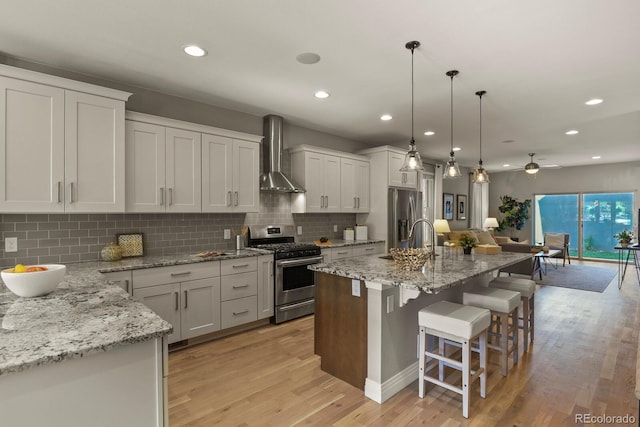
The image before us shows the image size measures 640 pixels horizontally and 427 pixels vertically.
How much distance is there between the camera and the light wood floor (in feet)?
7.31

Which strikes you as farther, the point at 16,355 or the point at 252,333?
the point at 252,333

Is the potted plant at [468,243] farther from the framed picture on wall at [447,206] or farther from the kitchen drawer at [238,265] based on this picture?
the framed picture on wall at [447,206]

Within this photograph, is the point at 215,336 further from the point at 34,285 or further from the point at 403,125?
the point at 403,125

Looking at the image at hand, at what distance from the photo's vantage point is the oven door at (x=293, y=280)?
159 inches

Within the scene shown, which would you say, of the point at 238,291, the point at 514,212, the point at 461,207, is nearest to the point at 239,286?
the point at 238,291

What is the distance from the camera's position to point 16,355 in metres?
1.09

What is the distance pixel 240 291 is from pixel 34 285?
6.84 feet

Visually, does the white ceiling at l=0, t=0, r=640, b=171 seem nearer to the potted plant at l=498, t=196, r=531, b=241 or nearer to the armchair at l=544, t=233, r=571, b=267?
the armchair at l=544, t=233, r=571, b=267

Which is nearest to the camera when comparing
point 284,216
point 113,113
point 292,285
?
point 113,113

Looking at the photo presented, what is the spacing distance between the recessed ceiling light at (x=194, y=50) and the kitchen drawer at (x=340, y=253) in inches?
114

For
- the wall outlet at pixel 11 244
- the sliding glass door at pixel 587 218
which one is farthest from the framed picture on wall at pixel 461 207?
the wall outlet at pixel 11 244

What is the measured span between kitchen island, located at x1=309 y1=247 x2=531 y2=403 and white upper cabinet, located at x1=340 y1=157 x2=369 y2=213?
8.22 feet

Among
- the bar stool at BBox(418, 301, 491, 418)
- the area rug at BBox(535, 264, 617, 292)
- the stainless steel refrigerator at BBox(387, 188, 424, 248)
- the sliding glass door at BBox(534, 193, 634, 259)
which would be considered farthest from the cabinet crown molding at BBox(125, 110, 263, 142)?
the sliding glass door at BBox(534, 193, 634, 259)

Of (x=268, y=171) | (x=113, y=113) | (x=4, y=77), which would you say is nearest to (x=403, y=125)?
(x=268, y=171)
